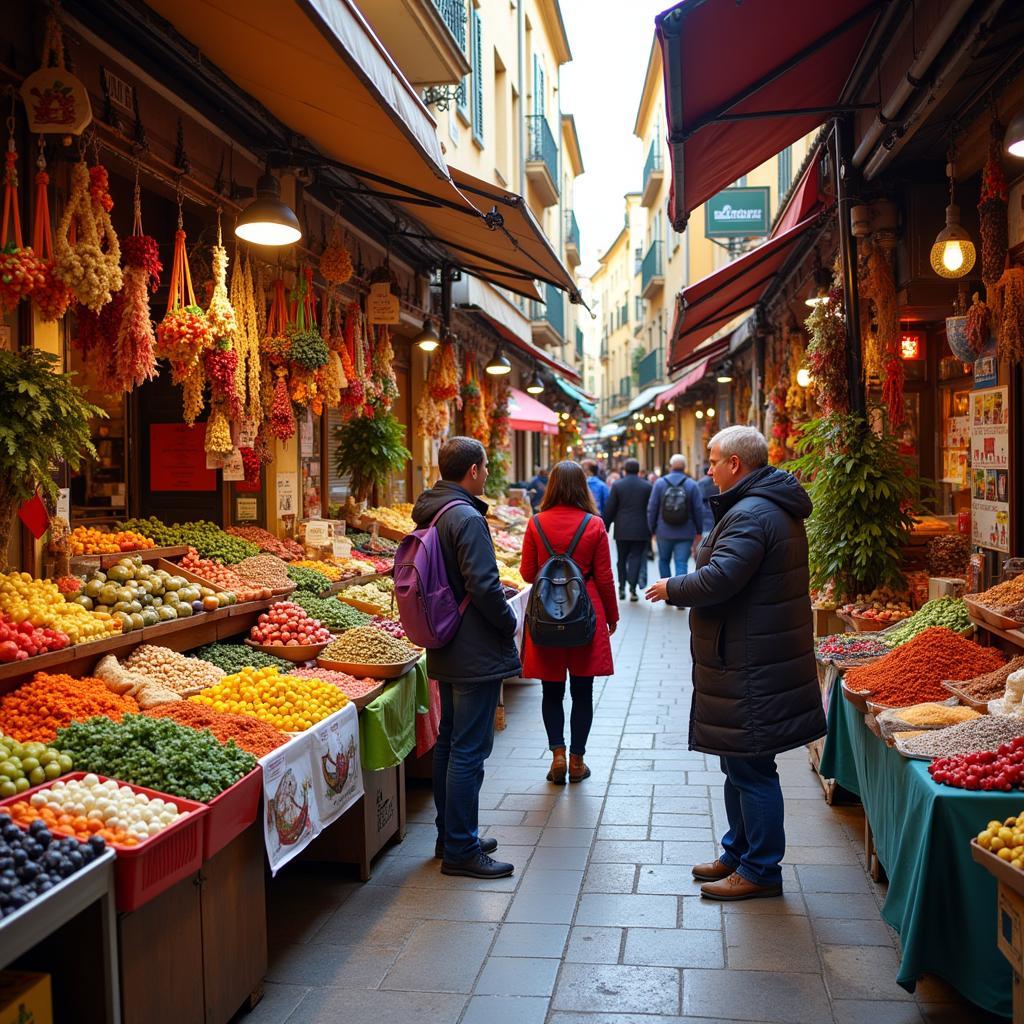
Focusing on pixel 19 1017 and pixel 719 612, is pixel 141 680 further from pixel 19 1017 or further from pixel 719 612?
pixel 719 612

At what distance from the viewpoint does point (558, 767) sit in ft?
21.2

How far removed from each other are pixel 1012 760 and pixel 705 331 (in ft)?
35.1

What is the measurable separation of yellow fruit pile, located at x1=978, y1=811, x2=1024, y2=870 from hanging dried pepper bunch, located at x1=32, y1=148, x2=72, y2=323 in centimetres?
386

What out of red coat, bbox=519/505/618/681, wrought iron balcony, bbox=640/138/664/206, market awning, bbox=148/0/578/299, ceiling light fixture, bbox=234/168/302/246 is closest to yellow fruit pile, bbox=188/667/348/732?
red coat, bbox=519/505/618/681

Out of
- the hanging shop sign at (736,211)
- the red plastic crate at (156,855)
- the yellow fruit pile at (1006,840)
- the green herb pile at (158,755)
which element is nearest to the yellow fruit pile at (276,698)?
the green herb pile at (158,755)

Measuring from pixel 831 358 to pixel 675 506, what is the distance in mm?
6470

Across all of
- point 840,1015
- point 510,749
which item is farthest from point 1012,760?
point 510,749

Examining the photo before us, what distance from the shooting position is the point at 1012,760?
367cm

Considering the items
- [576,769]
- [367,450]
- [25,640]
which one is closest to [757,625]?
[576,769]

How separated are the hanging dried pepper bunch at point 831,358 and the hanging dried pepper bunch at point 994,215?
2.23 metres

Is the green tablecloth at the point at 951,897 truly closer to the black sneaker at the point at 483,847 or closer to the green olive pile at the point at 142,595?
the black sneaker at the point at 483,847

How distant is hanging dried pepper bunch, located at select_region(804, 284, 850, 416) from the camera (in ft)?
25.1

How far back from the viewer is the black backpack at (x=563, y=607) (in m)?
5.98

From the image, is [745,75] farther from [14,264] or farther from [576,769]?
[576,769]
